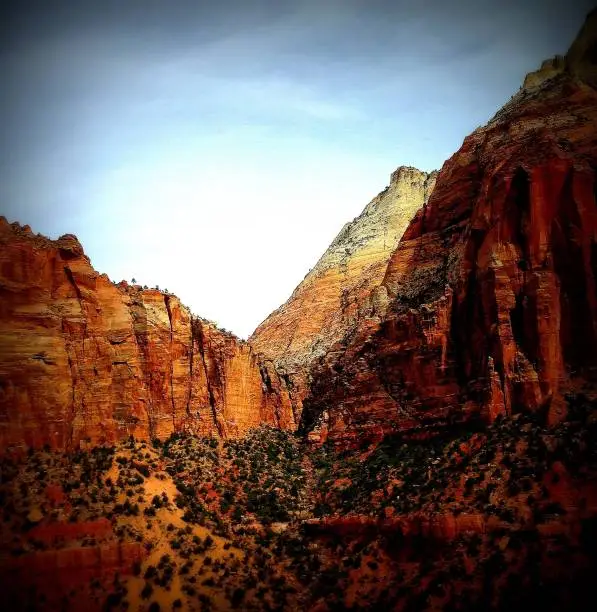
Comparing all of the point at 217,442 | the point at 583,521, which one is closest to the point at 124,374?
the point at 217,442

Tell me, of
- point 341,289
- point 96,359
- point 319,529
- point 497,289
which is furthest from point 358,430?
point 341,289

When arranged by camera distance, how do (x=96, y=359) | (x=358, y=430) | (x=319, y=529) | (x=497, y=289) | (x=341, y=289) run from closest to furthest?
(x=319, y=529) < (x=96, y=359) < (x=497, y=289) < (x=358, y=430) < (x=341, y=289)

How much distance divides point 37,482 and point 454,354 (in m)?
36.4

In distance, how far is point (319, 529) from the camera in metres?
62.9

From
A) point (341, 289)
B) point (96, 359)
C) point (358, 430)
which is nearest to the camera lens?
point (96, 359)

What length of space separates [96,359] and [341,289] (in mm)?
56541

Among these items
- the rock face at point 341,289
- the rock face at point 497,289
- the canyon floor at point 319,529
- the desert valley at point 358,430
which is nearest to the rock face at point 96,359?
the desert valley at point 358,430

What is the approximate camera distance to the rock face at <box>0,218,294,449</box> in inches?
2248

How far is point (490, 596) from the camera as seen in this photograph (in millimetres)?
45344

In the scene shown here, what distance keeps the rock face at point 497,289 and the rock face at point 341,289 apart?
820cm

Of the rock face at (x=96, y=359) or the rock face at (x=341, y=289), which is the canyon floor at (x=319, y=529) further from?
the rock face at (x=341, y=289)

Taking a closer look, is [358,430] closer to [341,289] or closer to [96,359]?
A: [96,359]

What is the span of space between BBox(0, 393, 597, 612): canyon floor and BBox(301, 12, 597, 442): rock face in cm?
417

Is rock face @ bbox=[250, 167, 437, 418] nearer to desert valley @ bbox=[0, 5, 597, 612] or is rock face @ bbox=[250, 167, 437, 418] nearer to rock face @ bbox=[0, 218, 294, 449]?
desert valley @ bbox=[0, 5, 597, 612]
